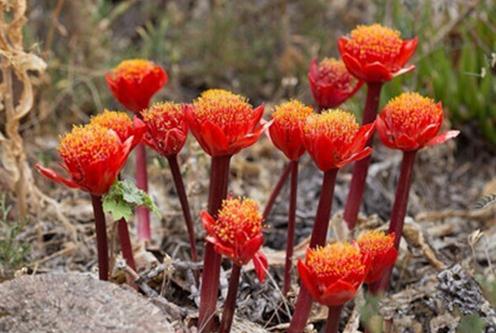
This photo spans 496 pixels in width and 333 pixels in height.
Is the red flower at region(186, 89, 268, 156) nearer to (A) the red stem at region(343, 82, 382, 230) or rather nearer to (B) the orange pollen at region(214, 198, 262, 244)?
(B) the orange pollen at region(214, 198, 262, 244)

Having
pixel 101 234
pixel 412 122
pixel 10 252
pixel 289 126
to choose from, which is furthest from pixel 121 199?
pixel 10 252

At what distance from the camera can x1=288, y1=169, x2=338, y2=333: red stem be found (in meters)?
1.97

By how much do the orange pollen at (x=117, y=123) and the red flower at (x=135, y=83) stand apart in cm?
36

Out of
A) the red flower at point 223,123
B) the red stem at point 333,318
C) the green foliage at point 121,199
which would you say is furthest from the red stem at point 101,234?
the red stem at point 333,318

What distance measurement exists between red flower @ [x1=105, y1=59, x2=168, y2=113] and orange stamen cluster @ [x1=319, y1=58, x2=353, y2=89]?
17.2 inches

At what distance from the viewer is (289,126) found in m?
2.01

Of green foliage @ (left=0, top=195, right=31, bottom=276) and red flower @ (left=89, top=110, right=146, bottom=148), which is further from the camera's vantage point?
green foliage @ (left=0, top=195, right=31, bottom=276)

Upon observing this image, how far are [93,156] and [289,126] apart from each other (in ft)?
1.47

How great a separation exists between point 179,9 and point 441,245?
2.57 metres

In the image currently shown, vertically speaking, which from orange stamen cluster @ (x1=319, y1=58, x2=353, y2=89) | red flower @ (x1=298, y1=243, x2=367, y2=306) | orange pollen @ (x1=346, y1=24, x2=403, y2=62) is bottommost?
red flower @ (x1=298, y1=243, x2=367, y2=306)

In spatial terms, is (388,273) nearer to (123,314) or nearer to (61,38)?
(123,314)

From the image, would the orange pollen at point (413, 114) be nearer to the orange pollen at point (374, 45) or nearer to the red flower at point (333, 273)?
the orange pollen at point (374, 45)

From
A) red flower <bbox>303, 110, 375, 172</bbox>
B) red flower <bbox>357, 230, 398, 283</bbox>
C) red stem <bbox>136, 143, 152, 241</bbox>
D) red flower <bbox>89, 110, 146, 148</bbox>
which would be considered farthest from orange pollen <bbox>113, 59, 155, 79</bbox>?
red flower <bbox>357, 230, 398, 283</bbox>

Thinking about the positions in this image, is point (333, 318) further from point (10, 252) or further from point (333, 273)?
point (10, 252)
